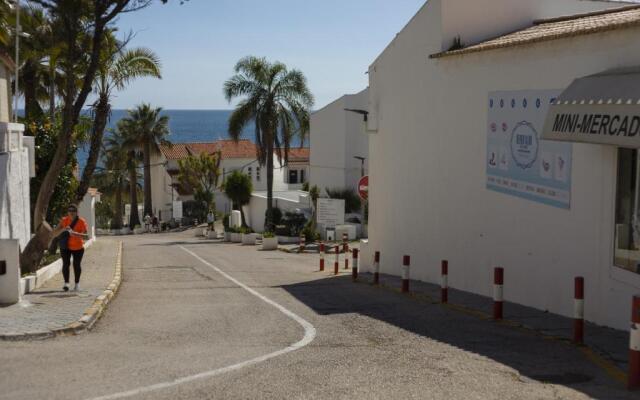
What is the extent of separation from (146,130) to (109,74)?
4524cm

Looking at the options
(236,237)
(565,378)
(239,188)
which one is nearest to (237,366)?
(565,378)

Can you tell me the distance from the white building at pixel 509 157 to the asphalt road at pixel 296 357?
5.35 ft

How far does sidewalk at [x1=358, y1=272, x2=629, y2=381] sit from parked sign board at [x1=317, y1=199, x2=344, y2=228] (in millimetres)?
18292

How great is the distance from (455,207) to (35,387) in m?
10.4

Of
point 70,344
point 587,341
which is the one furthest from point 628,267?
point 70,344

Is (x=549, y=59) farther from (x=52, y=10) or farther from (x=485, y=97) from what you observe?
(x=52, y=10)

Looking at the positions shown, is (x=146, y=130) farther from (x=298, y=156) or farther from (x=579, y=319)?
(x=579, y=319)

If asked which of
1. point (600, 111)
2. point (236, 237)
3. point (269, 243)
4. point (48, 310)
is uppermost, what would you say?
point (600, 111)

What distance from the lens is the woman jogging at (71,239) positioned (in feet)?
47.9

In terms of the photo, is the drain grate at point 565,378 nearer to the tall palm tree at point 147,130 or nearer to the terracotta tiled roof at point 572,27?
the terracotta tiled roof at point 572,27

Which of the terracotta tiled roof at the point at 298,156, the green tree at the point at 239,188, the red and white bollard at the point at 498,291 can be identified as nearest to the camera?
the red and white bollard at the point at 498,291

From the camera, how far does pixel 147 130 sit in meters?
67.8

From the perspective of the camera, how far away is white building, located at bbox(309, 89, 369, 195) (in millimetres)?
52781

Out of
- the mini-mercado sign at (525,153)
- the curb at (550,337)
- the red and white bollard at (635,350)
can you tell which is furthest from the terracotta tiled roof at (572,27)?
the red and white bollard at (635,350)
